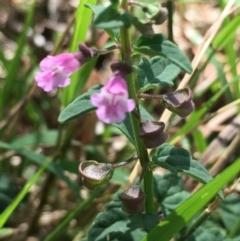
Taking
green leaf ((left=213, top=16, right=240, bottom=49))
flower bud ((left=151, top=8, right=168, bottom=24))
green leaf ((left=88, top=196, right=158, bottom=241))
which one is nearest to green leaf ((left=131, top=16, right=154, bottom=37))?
flower bud ((left=151, top=8, right=168, bottom=24))

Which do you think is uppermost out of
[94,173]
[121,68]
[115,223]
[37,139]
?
[121,68]

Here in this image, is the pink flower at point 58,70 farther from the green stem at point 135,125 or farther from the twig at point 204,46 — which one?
the twig at point 204,46

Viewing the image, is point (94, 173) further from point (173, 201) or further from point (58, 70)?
point (173, 201)

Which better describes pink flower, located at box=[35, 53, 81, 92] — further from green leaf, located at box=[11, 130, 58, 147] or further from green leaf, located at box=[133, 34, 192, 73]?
green leaf, located at box=[11, 130, 58, 147]

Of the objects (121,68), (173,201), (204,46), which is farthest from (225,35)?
(121,68)

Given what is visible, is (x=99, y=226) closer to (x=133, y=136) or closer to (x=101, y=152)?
(x=133, y=136)

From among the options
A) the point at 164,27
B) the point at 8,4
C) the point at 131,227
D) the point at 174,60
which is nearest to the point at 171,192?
the point at 131,227

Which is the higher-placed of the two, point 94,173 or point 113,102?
point 113,102

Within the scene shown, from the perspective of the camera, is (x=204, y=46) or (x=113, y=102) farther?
(x=204, y=46)
